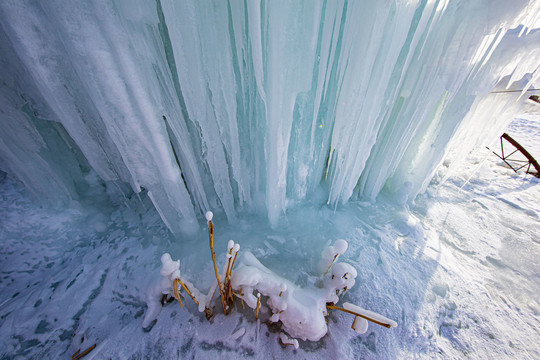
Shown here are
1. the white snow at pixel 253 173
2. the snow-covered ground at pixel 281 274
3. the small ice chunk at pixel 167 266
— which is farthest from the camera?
the snow-covered ground at pixel 281 274

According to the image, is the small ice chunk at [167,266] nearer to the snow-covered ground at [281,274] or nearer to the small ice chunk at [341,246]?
the snow-covered ground at [281,274]

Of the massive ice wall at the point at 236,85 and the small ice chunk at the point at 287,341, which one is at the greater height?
the massive ice wall at the point at 236,85

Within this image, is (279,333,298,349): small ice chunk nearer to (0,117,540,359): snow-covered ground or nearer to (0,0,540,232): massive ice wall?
(0,117,540,359): snow-covered ground

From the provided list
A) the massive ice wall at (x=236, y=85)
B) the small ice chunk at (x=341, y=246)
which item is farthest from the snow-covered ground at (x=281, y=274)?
the small ice chunk at (x=341, y=246)

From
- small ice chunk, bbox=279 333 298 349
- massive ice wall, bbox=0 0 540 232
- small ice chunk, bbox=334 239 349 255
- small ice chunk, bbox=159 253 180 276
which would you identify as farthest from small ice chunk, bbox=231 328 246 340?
massive ice wall, bbox=0 0 540 232

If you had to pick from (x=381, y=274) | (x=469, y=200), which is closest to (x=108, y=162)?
(x=381, y=274)

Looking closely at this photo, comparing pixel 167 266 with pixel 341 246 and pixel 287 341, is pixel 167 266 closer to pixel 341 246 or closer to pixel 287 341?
pixel 287 341

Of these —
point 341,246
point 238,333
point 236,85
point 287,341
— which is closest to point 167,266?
A: point 238,333
